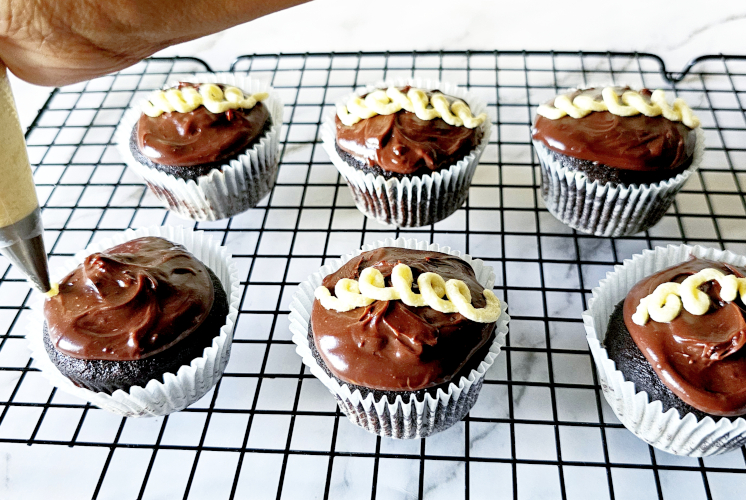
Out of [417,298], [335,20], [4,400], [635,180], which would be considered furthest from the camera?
[335,20]

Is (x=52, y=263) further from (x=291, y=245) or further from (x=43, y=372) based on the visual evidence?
(x=291, y=245)

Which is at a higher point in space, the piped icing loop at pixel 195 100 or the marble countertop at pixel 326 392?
the piped icing loop at pixel 195 100

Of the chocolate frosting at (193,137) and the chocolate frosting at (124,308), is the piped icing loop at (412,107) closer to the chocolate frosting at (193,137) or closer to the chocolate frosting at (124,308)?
the chocolate frosting at (193,137)

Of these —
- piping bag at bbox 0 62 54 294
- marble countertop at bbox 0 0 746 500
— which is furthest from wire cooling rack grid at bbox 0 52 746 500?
piping bag at bbox 0 62 54 294

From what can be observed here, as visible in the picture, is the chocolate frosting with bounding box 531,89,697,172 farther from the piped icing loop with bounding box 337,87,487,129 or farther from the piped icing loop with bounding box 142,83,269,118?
the piped icing loop with bounding box 142,83,269,118

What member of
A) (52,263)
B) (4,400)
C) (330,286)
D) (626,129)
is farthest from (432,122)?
(4,400)

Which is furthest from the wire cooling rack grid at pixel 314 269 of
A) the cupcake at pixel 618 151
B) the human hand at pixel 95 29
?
the human hand at pixel 95 29

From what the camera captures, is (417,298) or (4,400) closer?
(417,298)
